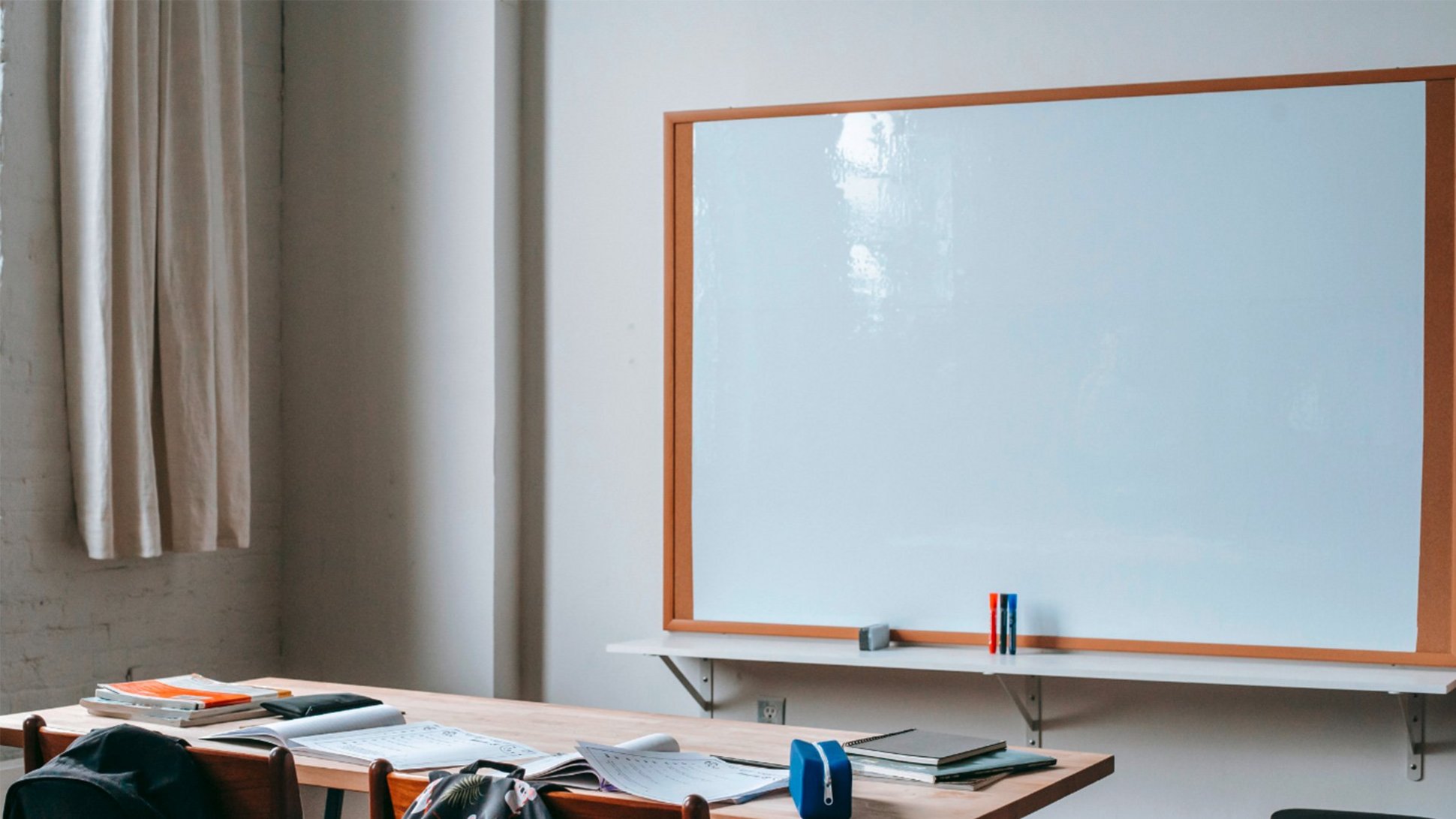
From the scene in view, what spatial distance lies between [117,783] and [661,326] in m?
2.13

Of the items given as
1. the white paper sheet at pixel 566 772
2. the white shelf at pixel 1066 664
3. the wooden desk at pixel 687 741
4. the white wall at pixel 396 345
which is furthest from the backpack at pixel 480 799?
the white wall at pixel 396 345

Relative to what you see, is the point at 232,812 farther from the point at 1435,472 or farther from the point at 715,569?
the point at 1435,472

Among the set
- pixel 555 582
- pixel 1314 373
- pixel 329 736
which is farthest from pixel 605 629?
pixel 1314 373

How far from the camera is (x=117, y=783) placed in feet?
5.61

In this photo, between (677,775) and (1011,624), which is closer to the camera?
(677,775)

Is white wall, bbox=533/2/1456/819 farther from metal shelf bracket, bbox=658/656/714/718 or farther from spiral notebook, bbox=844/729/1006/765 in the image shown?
spiral notebook, bbox=844/729/1006/765

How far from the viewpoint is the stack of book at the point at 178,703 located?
2.35 meters

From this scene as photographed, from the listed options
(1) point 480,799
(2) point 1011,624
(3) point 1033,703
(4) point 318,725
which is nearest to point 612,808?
(1) point 480,799

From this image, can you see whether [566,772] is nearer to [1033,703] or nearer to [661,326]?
[1033,703]

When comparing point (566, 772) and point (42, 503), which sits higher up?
point (42, 503)

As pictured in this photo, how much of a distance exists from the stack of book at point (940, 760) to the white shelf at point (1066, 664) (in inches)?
39.2

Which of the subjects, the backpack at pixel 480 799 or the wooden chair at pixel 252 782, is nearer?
the backpack at pixel 480 799

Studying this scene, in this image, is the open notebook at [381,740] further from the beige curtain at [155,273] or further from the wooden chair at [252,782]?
the beige curtain at [155,273]

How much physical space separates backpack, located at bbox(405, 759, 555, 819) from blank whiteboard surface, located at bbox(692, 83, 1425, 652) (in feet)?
6.32
